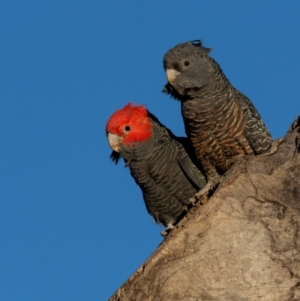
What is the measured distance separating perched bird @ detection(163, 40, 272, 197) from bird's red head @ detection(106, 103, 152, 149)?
1.08 m

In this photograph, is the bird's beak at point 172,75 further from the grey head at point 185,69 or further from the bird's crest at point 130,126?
the bird's crest at point 130,126

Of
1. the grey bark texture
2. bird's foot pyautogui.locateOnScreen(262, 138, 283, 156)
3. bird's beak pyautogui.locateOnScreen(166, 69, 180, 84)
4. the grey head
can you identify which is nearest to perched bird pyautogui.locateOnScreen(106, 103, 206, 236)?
the grey head

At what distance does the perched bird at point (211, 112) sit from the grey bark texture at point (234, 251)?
2.22 metres

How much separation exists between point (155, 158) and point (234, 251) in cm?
397

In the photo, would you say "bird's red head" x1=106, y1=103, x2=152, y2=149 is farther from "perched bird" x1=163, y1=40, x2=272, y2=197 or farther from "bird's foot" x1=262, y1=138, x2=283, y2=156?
"bird's foot" x1=262, y1=138, x2=283, y2=156

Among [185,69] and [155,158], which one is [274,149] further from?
[155,158]

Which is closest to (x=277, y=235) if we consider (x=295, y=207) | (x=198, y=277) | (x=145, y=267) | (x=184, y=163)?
(x=295, y=207)

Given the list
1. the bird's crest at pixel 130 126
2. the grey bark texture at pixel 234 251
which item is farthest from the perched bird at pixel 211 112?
the grey bark texture at pixel 234 251

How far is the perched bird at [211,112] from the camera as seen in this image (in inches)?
324

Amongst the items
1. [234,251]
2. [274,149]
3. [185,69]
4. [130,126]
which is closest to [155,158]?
[130,126]

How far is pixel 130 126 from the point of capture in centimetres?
950

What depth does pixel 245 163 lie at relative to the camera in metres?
6.14

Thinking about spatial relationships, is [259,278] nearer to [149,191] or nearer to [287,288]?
[287,288]

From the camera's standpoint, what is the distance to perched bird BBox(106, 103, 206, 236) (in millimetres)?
9266
